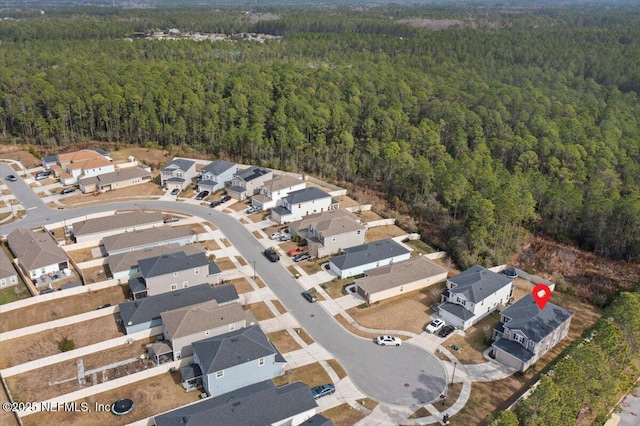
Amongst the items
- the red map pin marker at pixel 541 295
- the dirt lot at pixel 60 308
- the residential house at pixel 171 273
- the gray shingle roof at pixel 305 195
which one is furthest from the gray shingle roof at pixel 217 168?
the red map pin marker at pixel 541 295

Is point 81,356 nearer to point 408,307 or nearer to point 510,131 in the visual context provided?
point 408,307

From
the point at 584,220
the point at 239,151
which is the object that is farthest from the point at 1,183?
the point at 584,220

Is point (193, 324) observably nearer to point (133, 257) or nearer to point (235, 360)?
point (235, 360)

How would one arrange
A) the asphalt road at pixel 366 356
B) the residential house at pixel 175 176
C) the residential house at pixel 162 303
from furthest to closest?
the residential house at pixel 175 176, the residential house at pixel 162 303, the asphalt road at pixel 366 356

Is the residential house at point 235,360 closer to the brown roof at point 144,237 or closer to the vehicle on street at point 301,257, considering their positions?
the vehicle on street at point 301,257

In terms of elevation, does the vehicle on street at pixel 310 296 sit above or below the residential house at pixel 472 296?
below
